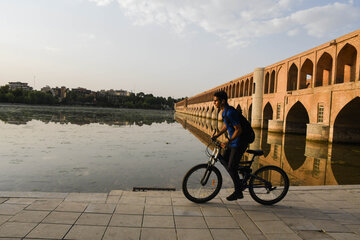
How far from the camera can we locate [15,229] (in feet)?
8.97

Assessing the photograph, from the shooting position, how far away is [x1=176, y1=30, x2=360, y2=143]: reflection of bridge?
1623 cm

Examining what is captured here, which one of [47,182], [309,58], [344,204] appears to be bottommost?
[47,182]

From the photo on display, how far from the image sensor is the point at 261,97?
29047 mm

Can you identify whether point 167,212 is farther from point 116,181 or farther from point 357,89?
point 357,89

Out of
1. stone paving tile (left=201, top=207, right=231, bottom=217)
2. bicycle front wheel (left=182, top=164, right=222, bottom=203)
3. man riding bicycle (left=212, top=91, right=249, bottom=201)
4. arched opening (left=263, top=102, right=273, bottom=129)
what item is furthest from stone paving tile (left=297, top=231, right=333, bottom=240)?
arched opening (left=263, top=102, right=273, bottom=129)

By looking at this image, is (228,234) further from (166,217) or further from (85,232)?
(85,232)

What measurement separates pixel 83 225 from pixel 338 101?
17250 mm

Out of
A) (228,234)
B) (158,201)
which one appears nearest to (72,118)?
(158,201)

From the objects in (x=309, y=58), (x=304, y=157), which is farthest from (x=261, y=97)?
(x=304, y=157)

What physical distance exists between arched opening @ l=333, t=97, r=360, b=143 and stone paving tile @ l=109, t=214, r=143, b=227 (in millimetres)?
16361

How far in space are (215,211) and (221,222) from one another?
14.5 inches

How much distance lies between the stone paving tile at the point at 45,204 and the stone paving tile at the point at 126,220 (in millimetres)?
842

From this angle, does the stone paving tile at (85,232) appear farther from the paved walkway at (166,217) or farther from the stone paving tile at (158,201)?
the stone paving tile at (158,201)

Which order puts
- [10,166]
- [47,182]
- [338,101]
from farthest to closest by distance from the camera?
[338,101]
[10,166]
[47,182]
